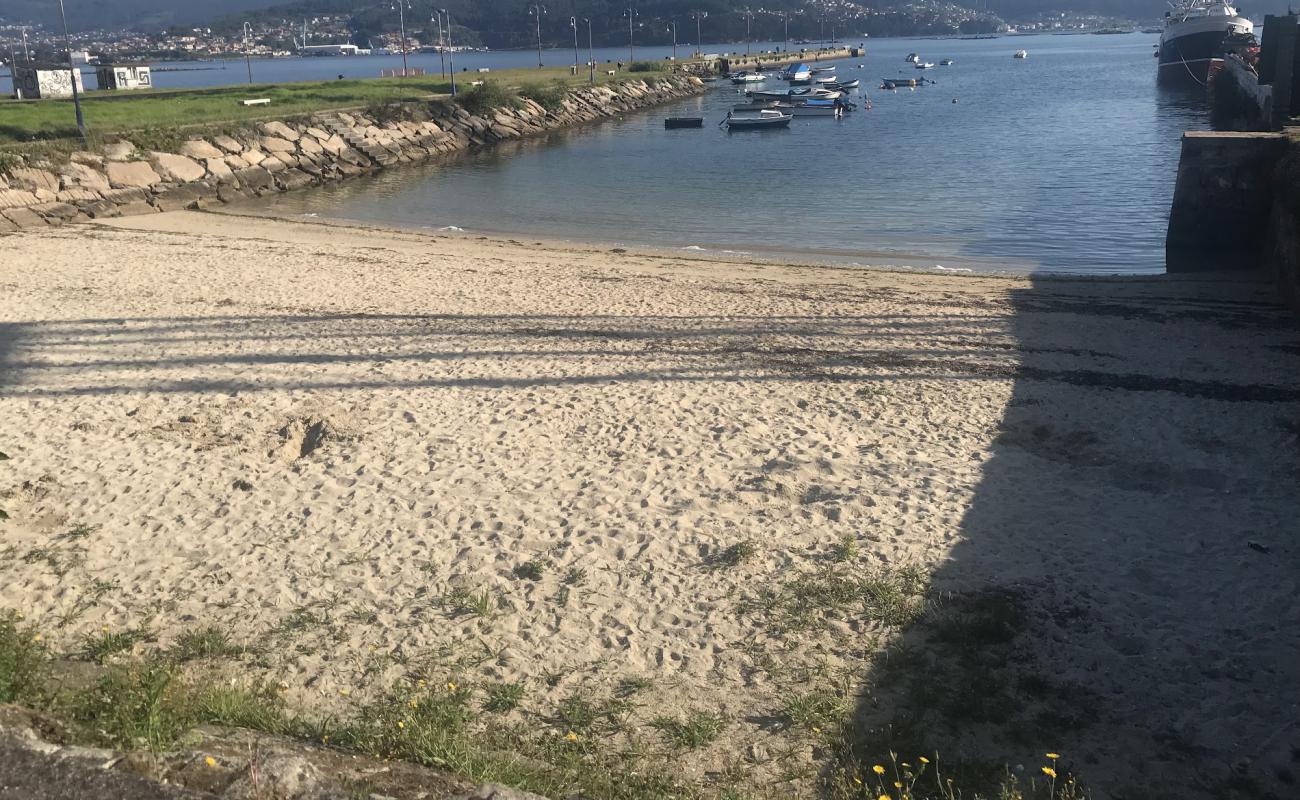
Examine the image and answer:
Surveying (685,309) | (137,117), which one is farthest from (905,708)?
(137,117)

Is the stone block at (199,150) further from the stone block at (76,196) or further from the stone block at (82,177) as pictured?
the stone block at (76,196)

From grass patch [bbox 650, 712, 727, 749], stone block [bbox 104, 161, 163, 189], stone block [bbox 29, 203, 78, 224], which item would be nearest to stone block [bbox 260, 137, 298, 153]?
stone block [bbox 104, 161, 163, 189]

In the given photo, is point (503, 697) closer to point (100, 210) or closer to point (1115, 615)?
point (1115, 615)

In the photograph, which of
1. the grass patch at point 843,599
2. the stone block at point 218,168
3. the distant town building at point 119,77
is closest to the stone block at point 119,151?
the stone block at point 218,168

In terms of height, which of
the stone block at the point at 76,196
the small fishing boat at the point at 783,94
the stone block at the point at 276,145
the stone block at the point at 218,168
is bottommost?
the stone block at the point at 76,196

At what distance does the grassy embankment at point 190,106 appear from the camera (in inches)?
1109

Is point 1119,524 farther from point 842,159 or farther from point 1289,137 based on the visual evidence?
point 842,159

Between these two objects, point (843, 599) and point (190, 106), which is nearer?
point (843, 599)

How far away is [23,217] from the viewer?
21250 mm

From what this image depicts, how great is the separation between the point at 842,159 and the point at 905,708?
3603 cm

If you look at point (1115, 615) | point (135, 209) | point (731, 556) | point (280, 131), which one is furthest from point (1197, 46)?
point (731, 556)

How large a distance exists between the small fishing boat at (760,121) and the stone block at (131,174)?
32.5 meters

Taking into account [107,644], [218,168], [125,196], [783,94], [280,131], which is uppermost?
[783,94]

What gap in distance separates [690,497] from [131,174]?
2212 centimetres
